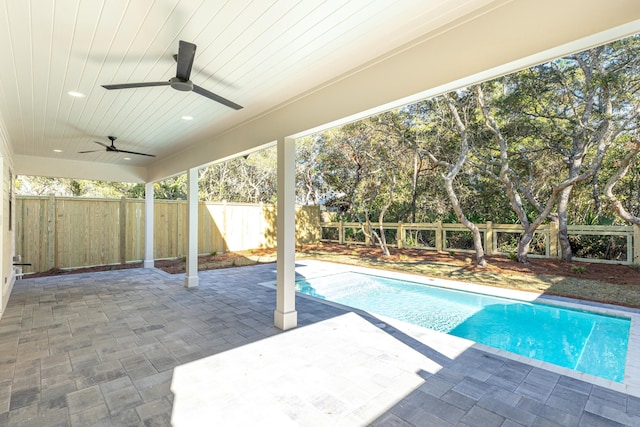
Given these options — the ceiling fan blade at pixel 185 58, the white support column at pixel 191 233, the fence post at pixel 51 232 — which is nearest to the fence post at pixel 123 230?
the fence post at pixel 51 232

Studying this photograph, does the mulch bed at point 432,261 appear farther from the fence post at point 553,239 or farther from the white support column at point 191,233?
the white support column at point 191,233

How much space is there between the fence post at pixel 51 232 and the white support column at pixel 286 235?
22.6 feet

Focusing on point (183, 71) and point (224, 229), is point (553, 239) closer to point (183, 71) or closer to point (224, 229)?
Result: point (183, 71)

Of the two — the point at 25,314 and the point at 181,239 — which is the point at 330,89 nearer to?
the point at 25,314

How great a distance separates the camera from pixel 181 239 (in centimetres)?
961

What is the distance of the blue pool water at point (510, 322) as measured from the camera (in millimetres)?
3582

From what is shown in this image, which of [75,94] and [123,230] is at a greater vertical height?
[75,94]

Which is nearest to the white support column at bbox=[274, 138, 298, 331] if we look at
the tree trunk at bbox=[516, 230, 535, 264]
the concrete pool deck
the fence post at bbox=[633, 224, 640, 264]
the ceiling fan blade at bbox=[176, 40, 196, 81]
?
the concrete pool deck

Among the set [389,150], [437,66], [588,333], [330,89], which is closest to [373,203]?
[389,150]

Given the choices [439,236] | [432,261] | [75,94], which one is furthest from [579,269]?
[75,94]

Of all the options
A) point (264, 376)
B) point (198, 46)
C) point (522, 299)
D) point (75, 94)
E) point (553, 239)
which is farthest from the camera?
point (553, 239)

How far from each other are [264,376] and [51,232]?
772 cm

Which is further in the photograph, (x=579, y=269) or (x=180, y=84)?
(x=579, y=269)

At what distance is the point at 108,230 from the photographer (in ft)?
27.1
